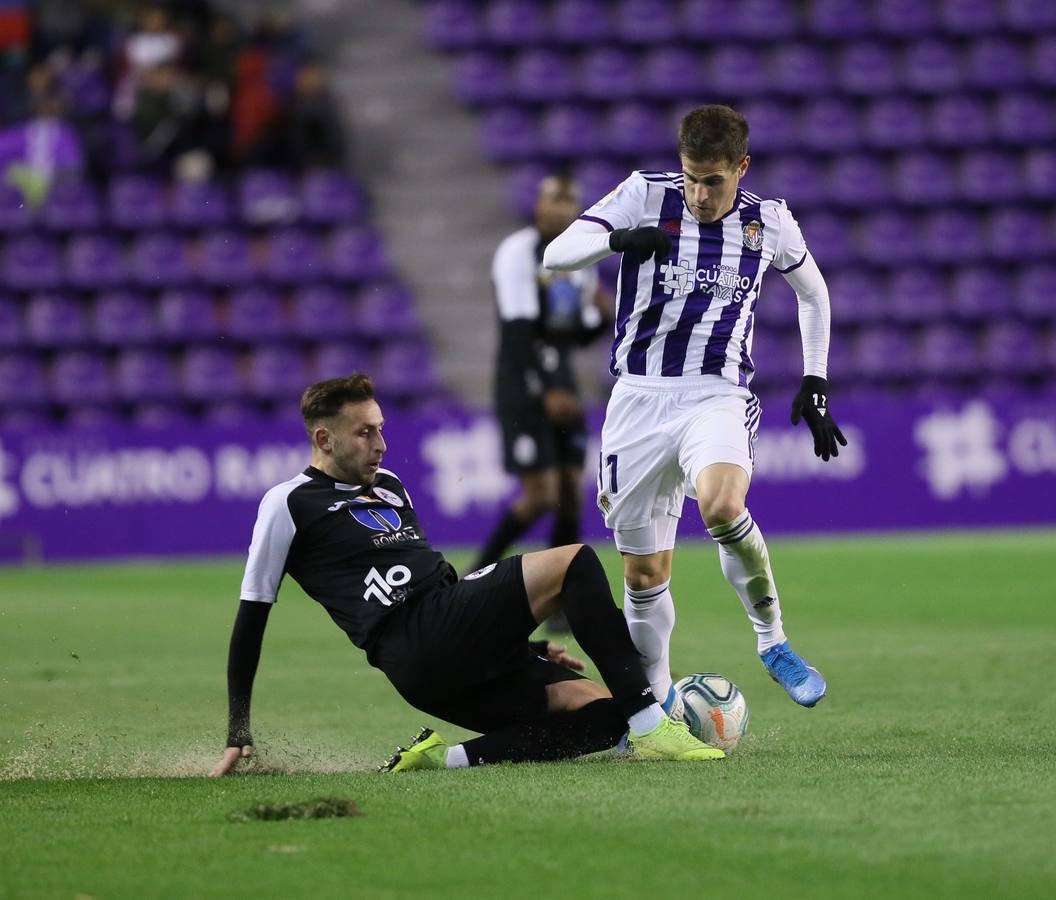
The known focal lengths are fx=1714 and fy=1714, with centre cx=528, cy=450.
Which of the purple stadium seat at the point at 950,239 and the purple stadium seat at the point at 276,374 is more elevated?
the purple stadium seat at the point at 950,239

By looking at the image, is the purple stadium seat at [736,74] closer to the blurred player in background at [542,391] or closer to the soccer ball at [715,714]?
the blurred player in background at [542,391]

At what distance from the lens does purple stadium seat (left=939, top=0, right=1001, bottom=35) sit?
18391 mm

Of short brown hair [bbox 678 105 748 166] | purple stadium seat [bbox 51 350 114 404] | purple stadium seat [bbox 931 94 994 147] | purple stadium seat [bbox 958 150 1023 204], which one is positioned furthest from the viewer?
purple stadium seat [bbox 931 94 994 147]

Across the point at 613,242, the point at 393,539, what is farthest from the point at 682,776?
the point at 613,242

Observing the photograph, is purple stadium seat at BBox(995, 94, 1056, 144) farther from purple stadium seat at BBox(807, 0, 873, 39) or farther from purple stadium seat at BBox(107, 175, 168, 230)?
purple stadium seat at BBox(107, 175, 168, 230)

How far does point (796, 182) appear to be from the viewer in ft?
57.0

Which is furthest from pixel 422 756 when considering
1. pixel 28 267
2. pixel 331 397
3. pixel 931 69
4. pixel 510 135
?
pixel 931 69

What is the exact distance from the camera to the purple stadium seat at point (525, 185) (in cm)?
1720

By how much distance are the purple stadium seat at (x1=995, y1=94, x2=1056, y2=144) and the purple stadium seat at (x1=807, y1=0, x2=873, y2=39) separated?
1.67 metres

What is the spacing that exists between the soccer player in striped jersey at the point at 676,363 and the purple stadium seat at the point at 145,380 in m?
10.7

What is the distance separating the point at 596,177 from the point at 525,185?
749mm

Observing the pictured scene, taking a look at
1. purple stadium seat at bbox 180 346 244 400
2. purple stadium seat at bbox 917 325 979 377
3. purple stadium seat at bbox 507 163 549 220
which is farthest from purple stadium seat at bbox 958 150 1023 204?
purple stadium seat at bbox 180 346 244 400

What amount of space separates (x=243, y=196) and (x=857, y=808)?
1360cm

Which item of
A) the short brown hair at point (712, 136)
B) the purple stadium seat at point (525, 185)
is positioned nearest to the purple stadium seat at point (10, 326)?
the purple stadium seat at point (525, 185)
